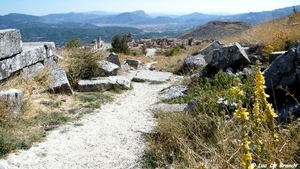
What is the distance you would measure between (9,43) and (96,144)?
14.7 ft

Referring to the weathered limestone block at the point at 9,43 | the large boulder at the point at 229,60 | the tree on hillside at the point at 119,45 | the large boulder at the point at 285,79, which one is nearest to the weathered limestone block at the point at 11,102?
the weathered limestone block at the point at 9,43

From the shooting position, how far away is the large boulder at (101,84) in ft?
32.1

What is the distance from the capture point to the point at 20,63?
9070 millimetres

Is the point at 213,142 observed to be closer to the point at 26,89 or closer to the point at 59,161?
the point at 59,161

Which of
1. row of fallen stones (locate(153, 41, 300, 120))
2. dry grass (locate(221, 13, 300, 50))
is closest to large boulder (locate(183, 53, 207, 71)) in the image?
row of fallen stones (locate(153, 41, 300, 120))

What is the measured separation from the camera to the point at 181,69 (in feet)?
44.5

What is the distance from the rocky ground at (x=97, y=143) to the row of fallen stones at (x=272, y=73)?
961mm

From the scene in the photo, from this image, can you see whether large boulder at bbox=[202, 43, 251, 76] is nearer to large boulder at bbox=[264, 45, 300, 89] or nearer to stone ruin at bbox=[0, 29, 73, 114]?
large boulder at bbox=[264, 45, 300, 89]

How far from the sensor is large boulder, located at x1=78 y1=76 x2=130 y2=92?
32.1 ft

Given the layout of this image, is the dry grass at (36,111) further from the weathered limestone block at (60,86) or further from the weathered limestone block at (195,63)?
the weathered limestone block at (195,63)

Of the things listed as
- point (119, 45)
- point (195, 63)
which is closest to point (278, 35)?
point (195, 63)

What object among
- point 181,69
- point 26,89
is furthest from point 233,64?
point 26,89

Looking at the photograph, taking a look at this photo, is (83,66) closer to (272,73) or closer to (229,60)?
(229,60)

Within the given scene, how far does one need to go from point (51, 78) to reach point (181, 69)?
236 inches
